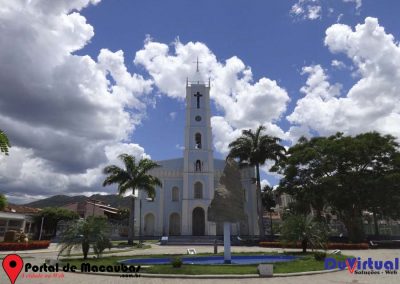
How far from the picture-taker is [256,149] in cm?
3619

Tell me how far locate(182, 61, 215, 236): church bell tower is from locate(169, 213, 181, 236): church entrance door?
2646 millimetres

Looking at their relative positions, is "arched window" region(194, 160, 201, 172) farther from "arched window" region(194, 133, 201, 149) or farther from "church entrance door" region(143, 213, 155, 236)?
"church entrance door" region(143, 213, 155, 236)

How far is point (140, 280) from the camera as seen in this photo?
36.3ft

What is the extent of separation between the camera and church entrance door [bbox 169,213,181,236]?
43.2 metres

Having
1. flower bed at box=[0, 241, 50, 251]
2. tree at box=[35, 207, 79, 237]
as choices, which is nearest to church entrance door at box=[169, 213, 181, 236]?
tree at box=[35, 207, 79, 237]

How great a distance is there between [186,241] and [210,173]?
31.9 ft

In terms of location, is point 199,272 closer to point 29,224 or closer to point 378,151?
point 378,151

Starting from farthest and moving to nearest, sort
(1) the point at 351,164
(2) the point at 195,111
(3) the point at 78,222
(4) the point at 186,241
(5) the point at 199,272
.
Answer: (2) the point at 195,111
(4) the point at 186,241
(1) the point at 351,164
(3) the point at 78,222
(5) the point at 199,272

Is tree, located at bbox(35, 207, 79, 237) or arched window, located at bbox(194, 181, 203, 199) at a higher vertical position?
arched window, located at bbox(194, 181, 203, 199)

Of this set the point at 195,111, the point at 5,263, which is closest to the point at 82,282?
the point at 5,263

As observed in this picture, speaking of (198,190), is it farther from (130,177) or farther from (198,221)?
(130,177)

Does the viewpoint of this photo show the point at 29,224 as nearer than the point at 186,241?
No

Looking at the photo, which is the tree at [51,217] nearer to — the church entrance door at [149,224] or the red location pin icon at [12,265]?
the church entrance door at [149,224]

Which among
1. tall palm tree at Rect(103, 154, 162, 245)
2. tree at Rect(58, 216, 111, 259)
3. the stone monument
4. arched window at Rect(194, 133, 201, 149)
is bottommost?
tree at Rect(58, 216, 111, 259)
